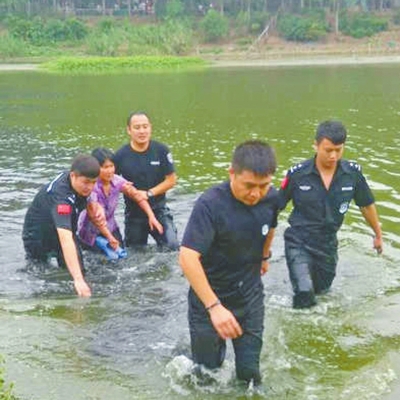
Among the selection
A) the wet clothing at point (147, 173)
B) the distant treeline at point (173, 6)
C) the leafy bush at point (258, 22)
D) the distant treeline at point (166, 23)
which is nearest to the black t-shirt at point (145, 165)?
the wet clothing at point (147, 173)

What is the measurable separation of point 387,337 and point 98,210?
3585mm

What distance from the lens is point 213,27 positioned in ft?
260

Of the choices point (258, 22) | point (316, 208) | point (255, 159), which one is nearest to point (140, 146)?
point (316, 208)

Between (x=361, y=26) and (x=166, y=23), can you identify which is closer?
(x=361, y=26)

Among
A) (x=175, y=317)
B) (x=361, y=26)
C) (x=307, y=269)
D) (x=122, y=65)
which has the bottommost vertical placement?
(x=122, y=65)

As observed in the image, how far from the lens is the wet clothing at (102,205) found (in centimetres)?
862

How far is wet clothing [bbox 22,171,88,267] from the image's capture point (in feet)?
23.9

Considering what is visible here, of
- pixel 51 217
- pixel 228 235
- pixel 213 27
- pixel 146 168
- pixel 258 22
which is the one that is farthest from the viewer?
pixel 258 22

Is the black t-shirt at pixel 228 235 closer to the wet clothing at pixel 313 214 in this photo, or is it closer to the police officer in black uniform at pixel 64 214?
the police officer in black uniform at pixel 64 214

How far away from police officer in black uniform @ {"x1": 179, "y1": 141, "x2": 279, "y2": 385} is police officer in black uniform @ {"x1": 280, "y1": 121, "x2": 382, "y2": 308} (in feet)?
5.68

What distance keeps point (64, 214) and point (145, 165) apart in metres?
2.06

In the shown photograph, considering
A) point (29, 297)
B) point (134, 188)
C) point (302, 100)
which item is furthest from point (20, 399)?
point (302, 100)

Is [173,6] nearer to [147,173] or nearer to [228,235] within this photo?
[147,173]

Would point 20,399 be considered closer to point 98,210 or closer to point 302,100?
point 98,210
